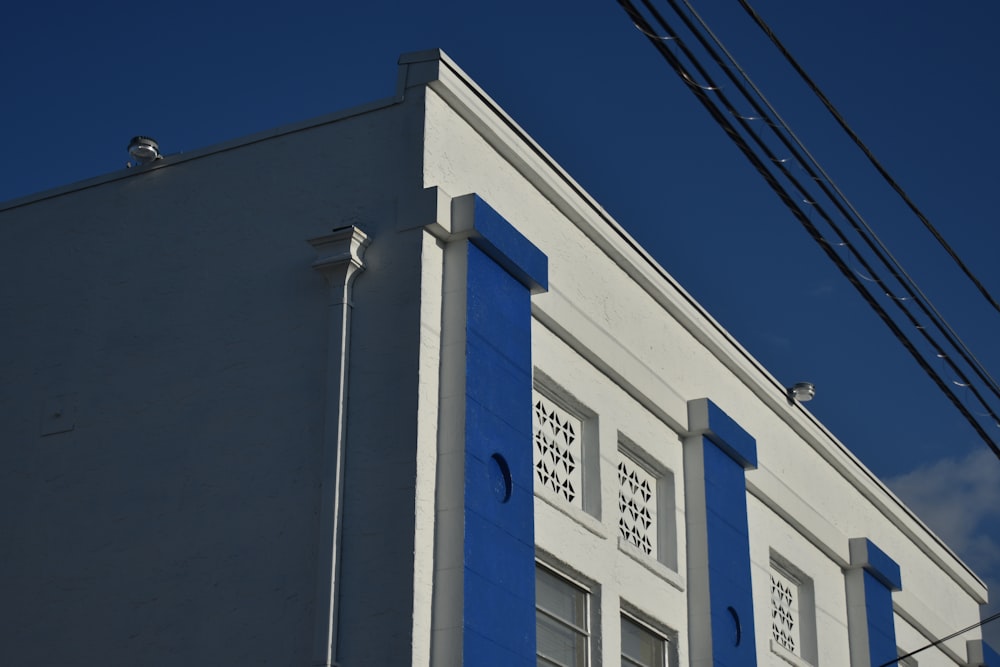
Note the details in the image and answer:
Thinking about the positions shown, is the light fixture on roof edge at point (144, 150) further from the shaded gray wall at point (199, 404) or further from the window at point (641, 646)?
the window at point (641, 646)

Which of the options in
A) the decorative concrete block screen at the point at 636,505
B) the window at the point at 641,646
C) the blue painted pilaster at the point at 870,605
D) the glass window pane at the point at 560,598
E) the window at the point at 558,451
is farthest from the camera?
the blue painted pilaster at the point at 870,605

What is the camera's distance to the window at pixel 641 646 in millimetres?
16531

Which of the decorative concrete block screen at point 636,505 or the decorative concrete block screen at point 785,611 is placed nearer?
Answer: the decorative concrete block screen at point 636,505

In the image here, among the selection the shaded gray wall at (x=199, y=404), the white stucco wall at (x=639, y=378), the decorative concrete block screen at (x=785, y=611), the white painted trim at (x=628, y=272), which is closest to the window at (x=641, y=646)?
the white stucco wall at (x=639, y=378)

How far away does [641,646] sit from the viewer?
1686 centimetres

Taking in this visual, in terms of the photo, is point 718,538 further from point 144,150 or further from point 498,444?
point 144,150

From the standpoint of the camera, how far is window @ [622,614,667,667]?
16531 mm

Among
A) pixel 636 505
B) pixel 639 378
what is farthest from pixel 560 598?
pixel 639 378

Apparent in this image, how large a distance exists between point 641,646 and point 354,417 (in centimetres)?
480

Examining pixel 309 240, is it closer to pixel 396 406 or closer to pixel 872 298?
pixel 396 406

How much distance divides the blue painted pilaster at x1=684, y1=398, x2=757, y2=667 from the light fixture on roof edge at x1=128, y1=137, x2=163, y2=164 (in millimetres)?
6748

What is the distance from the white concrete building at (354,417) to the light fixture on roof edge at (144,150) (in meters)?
0.11

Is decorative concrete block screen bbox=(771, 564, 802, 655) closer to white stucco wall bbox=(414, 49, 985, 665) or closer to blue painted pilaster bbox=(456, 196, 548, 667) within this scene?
white stucco wall bbox=(414, 49, 985, 665)

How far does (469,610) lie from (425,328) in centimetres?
250
